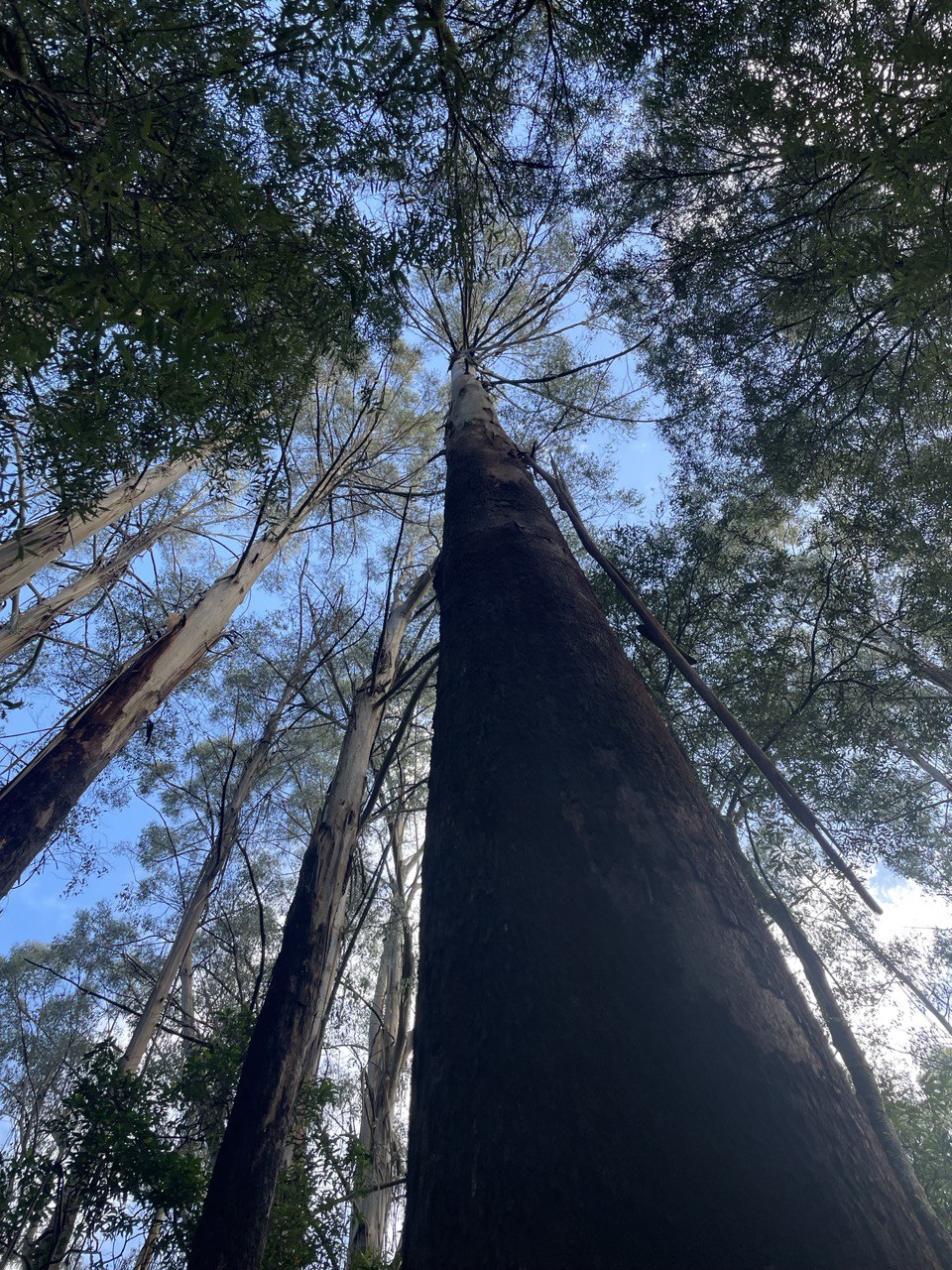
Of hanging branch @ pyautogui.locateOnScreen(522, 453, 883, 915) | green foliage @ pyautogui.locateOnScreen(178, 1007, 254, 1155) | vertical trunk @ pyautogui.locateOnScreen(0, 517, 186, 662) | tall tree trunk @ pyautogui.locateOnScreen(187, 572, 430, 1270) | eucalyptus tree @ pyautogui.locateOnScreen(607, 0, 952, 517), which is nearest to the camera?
hanging branch @ pyautogui.locateOnScreen(522, 453, 883, 915)

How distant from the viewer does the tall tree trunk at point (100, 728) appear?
11.4ft

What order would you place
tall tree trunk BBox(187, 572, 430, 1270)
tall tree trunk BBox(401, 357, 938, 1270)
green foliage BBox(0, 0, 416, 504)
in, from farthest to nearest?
tall tree trunk BBox(187, 572, 430, 1270) < green foliage BBox(0, 0, 416, 504) < tall tree trunk BBox(401, 357, 938, 1270)

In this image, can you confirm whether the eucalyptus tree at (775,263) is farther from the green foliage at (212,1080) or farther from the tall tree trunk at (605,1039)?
the green foliage at (212,1080)

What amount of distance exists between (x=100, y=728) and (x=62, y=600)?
359cm

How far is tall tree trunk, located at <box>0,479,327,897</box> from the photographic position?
3.47m

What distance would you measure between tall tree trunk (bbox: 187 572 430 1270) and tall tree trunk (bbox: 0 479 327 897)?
1416 mm

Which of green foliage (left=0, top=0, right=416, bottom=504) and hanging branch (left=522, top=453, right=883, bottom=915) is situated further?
green foliage (left=0, top=0, right=416, bottom=504)

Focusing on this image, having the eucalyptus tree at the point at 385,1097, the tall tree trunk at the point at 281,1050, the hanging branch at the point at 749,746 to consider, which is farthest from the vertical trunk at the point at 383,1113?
the hanging branch at the point at 749,746

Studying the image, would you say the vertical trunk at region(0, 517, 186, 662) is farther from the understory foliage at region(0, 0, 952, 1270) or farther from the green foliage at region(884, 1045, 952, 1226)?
the green foliage at region(884, 1045, 952, 1226)

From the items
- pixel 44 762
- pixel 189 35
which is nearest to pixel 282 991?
pixel 44 762

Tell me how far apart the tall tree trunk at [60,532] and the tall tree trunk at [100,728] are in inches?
38.4

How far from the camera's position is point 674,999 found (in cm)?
72

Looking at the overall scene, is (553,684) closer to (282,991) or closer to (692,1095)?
(692,1095)

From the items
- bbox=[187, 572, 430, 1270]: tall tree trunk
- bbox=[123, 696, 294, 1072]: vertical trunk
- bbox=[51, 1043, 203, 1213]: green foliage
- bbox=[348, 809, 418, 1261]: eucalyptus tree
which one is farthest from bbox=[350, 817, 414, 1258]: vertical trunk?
bbox=[123, 696, 294, 1072]: vertical trunk
